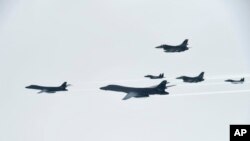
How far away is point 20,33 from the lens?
2.04m

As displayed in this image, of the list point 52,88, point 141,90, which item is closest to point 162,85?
point 141,90

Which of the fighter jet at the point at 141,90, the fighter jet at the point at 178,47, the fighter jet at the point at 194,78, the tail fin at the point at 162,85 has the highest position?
the fighter jet at the point at 178,47

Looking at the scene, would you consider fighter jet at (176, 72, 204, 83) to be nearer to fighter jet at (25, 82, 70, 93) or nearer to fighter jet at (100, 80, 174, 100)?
fighter jet at (100, 80, 174, 100)

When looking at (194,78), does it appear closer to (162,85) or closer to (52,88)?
(162,85)

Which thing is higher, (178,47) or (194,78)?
(178,47)

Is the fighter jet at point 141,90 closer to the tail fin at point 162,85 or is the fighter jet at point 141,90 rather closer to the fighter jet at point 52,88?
the tail fin at point 162,85

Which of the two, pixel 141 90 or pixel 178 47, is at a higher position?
pixel 178 47

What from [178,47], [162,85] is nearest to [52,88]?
[162,85]

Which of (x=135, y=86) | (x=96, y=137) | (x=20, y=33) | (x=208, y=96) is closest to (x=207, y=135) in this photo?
(x=208, y=96)

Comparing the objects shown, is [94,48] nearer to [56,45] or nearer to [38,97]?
[56,45]

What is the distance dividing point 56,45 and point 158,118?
0.68 meters

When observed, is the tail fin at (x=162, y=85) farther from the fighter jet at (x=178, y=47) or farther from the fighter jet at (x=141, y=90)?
the fighter jet at (x=178, y=47)

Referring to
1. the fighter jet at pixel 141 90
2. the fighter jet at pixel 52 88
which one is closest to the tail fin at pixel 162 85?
the fighter jet at pixel 141 90

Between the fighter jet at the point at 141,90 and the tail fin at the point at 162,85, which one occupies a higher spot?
the tail fin at the point at 162,85
